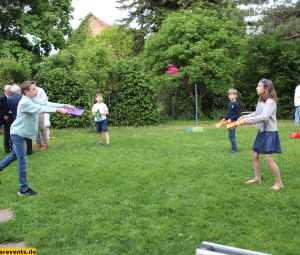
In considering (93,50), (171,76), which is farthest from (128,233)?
(171,76)

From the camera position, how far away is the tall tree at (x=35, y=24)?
27016 millimetres

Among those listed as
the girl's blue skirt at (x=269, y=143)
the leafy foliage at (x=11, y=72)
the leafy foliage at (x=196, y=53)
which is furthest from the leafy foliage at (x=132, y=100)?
the girl's blue skirt at (x=269, y=143)

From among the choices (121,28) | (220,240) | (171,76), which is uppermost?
(121,28)

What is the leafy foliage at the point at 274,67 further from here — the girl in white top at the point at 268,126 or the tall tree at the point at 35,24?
the girl in white top at the point at 268,126

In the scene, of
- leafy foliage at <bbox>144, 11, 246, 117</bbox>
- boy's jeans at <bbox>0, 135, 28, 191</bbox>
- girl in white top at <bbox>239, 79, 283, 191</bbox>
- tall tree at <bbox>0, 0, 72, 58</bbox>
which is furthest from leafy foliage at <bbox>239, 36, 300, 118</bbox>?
boy's jeans at <bbox>0, 135, 28, 191</bbox>

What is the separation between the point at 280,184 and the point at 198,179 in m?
1.49

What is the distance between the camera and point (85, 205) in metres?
6.39

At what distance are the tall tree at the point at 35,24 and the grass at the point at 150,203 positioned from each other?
701 inches

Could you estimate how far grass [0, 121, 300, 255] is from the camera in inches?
196

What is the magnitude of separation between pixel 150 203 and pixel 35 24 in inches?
901

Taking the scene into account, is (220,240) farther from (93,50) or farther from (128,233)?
(93,50)

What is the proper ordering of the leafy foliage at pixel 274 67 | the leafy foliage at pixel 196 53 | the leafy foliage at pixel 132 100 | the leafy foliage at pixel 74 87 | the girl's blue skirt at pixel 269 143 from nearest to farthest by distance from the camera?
the girl's blue skirt at pixel 269 143
the leafy foliage at pixel 74 87
the leafy foliage at pixel 132 100
the leafy foliage at pixel 196 53
the leafy foliage at pixel 274 67

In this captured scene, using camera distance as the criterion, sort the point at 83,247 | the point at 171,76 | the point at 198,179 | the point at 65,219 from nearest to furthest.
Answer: the point at 83,247 < the point at 65,219 < the point at 198,179 < the point at 171,76

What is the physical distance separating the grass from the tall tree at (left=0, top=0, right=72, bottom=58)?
17.8m
